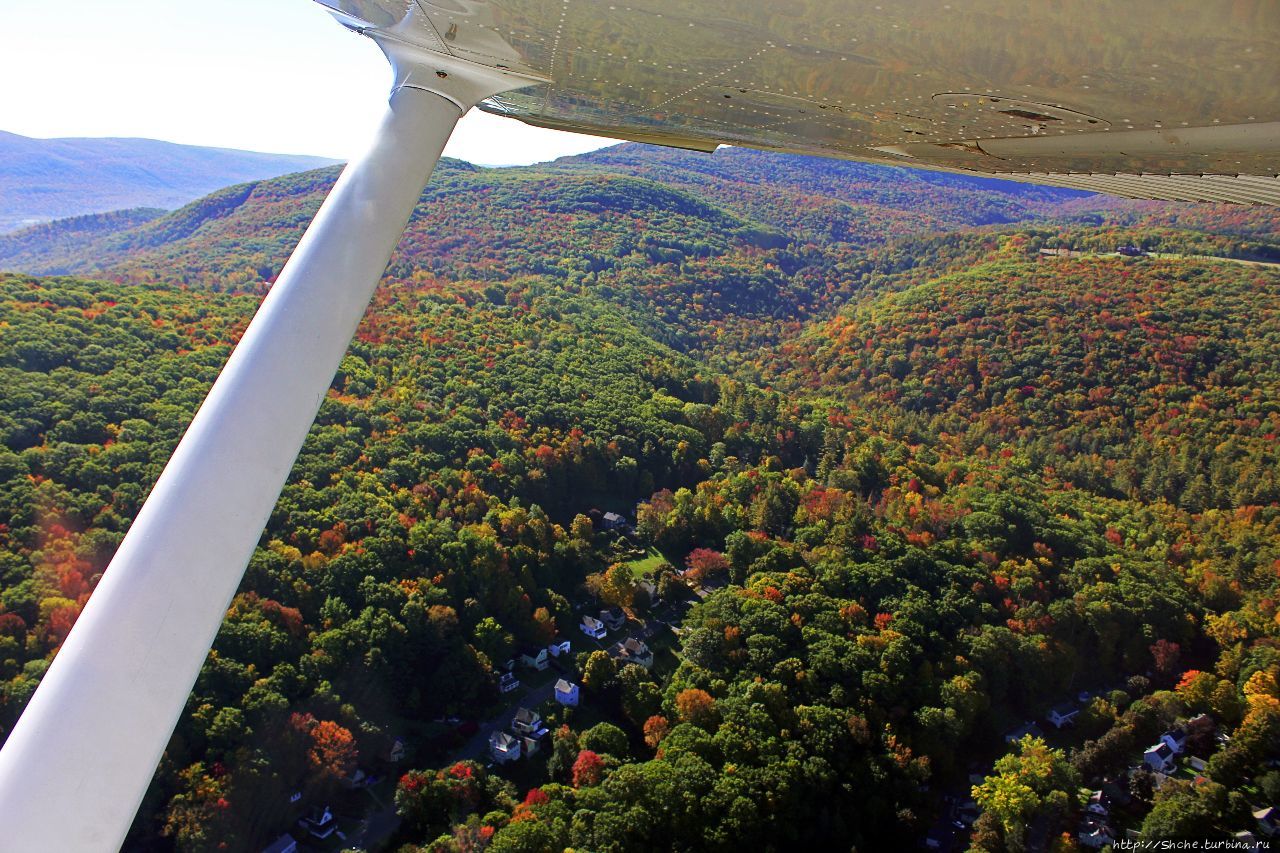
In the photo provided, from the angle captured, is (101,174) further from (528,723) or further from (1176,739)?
(1176,739)

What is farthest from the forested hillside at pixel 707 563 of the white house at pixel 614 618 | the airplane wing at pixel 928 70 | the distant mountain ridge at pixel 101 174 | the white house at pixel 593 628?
the distant mountain ridge at pixel 101 174

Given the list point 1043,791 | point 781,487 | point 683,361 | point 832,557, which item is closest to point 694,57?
point 1043,791

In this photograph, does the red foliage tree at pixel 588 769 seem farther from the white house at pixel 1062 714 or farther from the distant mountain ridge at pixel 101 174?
the distant mountain ridge at pixel 101 174

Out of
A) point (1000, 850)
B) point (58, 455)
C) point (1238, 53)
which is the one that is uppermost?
point (1238, 53)

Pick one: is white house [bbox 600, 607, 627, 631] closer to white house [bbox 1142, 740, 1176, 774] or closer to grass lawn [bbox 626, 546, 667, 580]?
grass lawn [bbox 626, 546, 667, 580]

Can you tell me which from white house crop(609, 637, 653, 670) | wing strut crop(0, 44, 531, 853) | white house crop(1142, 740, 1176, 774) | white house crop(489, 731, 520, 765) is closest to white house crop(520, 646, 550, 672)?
white house crop(609, 637, 653, 670)

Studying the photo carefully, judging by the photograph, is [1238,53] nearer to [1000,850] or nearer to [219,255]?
[1000,850]

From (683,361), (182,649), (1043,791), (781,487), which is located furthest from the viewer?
(683,361)
